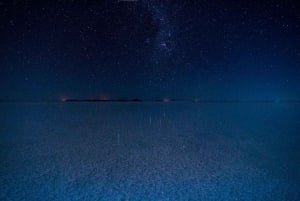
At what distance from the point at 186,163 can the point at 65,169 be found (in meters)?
1.64

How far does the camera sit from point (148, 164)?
161 inches

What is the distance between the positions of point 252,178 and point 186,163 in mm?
939

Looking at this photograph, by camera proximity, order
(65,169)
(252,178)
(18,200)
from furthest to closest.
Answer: (65,169) < (252,178) < (18,200)

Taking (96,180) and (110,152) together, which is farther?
(110,152)

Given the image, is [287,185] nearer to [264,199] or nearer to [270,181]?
[270,181]

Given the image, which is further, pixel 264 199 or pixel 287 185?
pixel 287 185

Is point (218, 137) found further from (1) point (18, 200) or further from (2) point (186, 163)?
(1) point (18, 200)

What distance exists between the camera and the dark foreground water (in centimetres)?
307

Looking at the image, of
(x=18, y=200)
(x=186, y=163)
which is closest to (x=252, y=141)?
(x=186, y=163)

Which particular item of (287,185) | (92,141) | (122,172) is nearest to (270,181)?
(287,185)

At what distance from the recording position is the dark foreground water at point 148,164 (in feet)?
10.1

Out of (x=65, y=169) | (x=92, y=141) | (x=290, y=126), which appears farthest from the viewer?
(x=290, y=126)

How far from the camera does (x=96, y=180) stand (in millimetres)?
3410

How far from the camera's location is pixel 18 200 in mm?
2840
